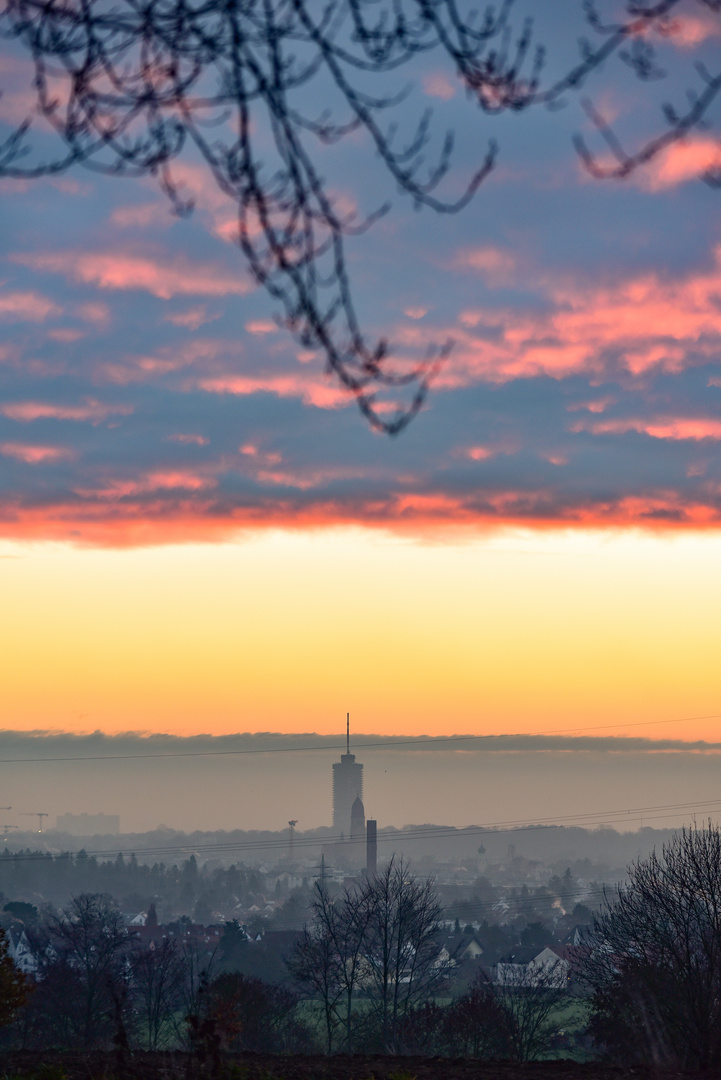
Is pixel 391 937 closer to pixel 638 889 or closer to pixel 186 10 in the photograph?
pixel 638 889

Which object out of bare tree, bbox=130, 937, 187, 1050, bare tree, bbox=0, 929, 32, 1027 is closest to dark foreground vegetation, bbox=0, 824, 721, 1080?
bare tree, bbox=0, 929, 32, 1027

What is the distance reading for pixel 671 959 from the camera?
2180cm

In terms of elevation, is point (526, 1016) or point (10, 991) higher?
point (10, 991)

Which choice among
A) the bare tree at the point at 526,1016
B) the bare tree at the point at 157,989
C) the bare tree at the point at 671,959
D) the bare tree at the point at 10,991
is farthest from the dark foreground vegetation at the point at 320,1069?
the bare tree at the point at 157,989

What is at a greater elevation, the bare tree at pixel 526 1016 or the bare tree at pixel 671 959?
the bare tree at pixel 671 959

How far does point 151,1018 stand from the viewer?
35.1 m

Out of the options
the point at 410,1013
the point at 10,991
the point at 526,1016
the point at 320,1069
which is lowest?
the point at 410,1013

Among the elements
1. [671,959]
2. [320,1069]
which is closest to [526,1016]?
[671,959]

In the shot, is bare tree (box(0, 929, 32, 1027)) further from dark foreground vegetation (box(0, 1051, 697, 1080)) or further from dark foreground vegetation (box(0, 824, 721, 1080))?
dark foreground vegetation (box(0, 1051, 697, 1080))

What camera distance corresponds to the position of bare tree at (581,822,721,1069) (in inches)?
744

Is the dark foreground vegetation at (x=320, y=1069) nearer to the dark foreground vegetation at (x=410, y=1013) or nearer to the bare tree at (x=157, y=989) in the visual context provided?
the dark foreground vegetation at (x=410, y=1013)

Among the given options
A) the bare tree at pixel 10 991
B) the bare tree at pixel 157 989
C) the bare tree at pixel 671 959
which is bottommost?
the bare tree at pixel 157 989

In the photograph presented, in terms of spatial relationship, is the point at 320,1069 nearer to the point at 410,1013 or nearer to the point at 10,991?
the point at 10,991

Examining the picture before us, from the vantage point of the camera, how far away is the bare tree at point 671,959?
18.9 meters
